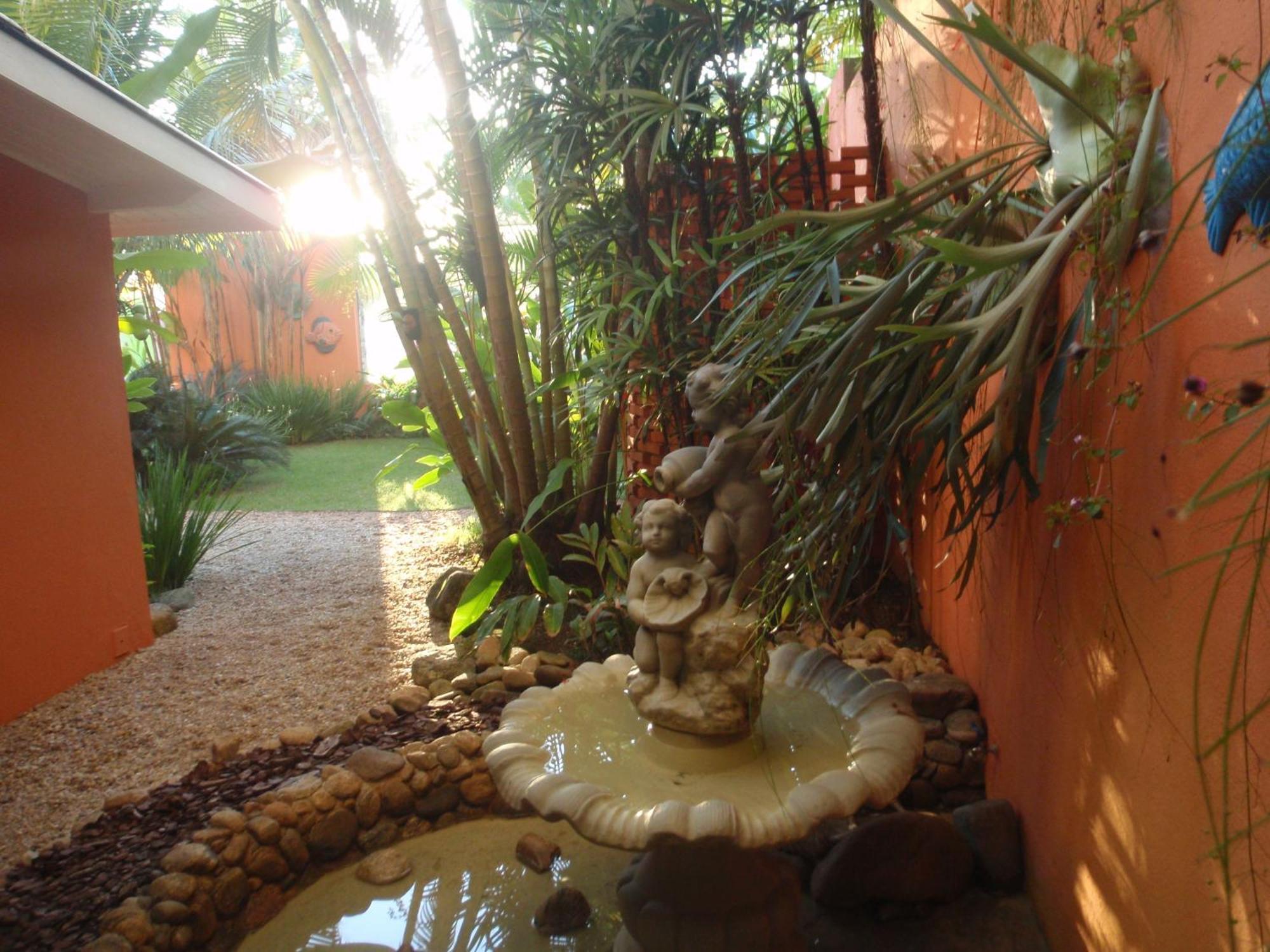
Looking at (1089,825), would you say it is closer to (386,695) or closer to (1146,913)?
(1146,913)

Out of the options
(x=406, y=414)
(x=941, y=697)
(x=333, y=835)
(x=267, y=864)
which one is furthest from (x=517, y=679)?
(x=406, y=414)

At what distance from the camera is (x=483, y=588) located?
14.0 feet

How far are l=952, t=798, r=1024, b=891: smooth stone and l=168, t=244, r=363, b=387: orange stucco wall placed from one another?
14.8 meters

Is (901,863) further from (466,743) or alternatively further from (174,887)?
(174,887)

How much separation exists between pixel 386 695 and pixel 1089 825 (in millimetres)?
2884

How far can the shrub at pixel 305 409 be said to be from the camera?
42.0ft

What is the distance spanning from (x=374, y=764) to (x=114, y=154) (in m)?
2.85

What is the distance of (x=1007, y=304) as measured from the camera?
165cm

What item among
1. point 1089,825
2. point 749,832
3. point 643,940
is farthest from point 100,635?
point 1089,825

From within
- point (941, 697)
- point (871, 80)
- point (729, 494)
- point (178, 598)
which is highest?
point (871, 80)

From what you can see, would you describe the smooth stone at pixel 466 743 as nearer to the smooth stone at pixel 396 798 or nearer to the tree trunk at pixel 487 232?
the smooth stone at pixel 396 798

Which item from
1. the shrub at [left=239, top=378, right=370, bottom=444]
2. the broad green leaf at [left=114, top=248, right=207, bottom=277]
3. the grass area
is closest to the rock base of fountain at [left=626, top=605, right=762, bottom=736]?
the grass area

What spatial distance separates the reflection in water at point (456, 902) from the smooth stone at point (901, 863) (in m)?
0.67

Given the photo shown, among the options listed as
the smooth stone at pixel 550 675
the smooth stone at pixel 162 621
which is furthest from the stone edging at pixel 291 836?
the smooth stone at pixel 162 621
